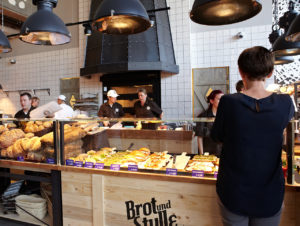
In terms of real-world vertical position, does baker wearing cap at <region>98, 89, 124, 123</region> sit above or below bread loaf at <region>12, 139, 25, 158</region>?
above

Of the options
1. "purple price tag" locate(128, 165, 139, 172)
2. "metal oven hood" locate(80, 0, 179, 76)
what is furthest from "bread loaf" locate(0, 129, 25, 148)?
"metal oven hood" locate(80, 0, 179, 76)

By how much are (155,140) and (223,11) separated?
1344 mm

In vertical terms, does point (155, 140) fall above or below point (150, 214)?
above

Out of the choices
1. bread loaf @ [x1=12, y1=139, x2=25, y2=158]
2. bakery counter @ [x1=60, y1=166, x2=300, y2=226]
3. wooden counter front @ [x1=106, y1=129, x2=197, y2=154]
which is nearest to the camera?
bakery counter @ [x1=60, y1=166, x2=300, y2=226]

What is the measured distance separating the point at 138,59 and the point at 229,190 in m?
4.32

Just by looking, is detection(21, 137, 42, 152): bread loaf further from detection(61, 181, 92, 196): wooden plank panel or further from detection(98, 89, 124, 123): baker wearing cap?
detection(98, 89, 124, 123): baker wearing cap

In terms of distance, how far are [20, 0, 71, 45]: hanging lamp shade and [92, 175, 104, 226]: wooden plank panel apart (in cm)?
157

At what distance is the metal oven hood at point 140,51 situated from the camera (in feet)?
16.5

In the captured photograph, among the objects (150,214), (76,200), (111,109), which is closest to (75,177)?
(76,200)

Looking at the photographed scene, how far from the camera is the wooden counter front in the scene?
226 centimetres

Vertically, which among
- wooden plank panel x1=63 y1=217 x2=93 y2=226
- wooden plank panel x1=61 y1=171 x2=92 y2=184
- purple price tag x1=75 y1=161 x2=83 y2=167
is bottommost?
wooden plank panel x1=63 y1=217 x2=93 y2=226

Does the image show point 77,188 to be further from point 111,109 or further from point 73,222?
point 111,109

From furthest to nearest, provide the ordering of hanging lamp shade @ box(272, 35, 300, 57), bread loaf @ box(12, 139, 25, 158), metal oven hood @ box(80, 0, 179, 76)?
metal oven hood @ box(80, 0, 179, 76) < hanging lamp shade @ box(272, 35, 300, 57) < bread loaf @ box(12, 139, 25, 158)

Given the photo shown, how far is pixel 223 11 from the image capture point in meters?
1.83
